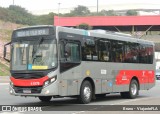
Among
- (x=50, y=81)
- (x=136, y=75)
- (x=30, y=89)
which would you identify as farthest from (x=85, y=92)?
(x=136, y=75)

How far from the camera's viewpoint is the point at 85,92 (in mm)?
17594

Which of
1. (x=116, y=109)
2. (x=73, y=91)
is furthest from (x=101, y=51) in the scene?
(x=116, y=109)

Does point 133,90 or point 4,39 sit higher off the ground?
point 4,39

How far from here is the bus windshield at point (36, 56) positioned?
633 inches

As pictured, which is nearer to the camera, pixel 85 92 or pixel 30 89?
pixel 30 89

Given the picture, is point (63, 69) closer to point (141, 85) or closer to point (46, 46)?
point (46, 46)

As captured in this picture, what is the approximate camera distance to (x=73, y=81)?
1686cm

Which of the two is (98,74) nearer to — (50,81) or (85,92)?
(85,92)

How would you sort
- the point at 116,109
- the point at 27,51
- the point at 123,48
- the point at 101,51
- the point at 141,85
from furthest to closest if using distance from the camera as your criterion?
the point at 141,85
the point at 123,48
the point at 101,51
the point at 27,51
the point at 116,109

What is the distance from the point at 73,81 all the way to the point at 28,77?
1.85m

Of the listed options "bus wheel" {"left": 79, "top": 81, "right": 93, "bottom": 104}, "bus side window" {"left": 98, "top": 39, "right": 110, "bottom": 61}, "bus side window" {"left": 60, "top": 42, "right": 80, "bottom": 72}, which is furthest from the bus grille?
"bus side window" {"left": 98, "top": 39, "right": 110, "bottom": 61}

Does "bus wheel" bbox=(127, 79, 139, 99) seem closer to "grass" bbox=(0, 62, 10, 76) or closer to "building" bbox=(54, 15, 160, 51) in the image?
"grass" bbox=(0, 62, 10, 76)

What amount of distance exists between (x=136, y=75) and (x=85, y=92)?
5094 mm

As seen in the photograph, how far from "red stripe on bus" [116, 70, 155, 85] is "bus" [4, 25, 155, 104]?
3.7 inches
